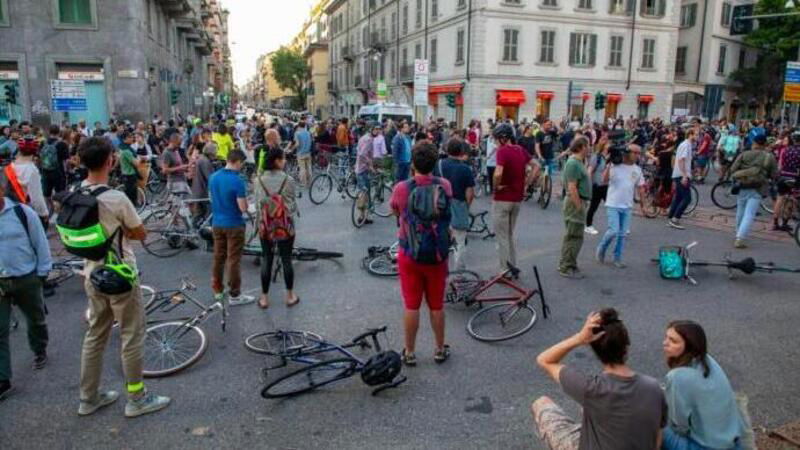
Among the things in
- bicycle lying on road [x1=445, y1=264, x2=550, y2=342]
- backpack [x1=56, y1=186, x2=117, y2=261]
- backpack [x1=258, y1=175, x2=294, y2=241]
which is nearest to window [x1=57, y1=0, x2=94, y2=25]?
backpack [x1=258, y1=175, x2=294, y2=241]

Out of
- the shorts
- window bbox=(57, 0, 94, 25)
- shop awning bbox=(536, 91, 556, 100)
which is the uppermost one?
window bbox=(57, 0, 94, 25)

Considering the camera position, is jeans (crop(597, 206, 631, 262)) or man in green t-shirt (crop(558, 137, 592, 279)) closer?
man in green t-shirt (crop(558, 137, 592, 279))

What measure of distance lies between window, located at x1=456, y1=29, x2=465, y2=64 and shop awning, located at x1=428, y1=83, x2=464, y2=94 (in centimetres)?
149

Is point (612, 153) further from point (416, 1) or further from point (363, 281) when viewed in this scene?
point (416, 1)

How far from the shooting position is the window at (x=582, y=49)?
34688 millimetres

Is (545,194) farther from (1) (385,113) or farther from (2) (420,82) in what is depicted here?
(1) (385,113)

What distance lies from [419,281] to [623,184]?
14.1ft

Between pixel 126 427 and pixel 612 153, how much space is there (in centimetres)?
672

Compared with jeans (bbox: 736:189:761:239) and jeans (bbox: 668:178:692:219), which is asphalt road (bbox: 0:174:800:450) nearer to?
jeans (bbox: 736:189:761:239)

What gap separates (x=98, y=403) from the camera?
13.3 ft

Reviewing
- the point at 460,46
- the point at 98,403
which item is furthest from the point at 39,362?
the point at 460,46

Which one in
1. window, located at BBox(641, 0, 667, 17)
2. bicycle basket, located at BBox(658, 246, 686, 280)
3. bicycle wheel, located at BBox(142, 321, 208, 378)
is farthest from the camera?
window, located at BBox(641, 0, 667, 17)

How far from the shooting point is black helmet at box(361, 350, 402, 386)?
13.9 ft

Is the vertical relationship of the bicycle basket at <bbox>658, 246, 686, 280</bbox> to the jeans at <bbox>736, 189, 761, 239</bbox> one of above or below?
below
